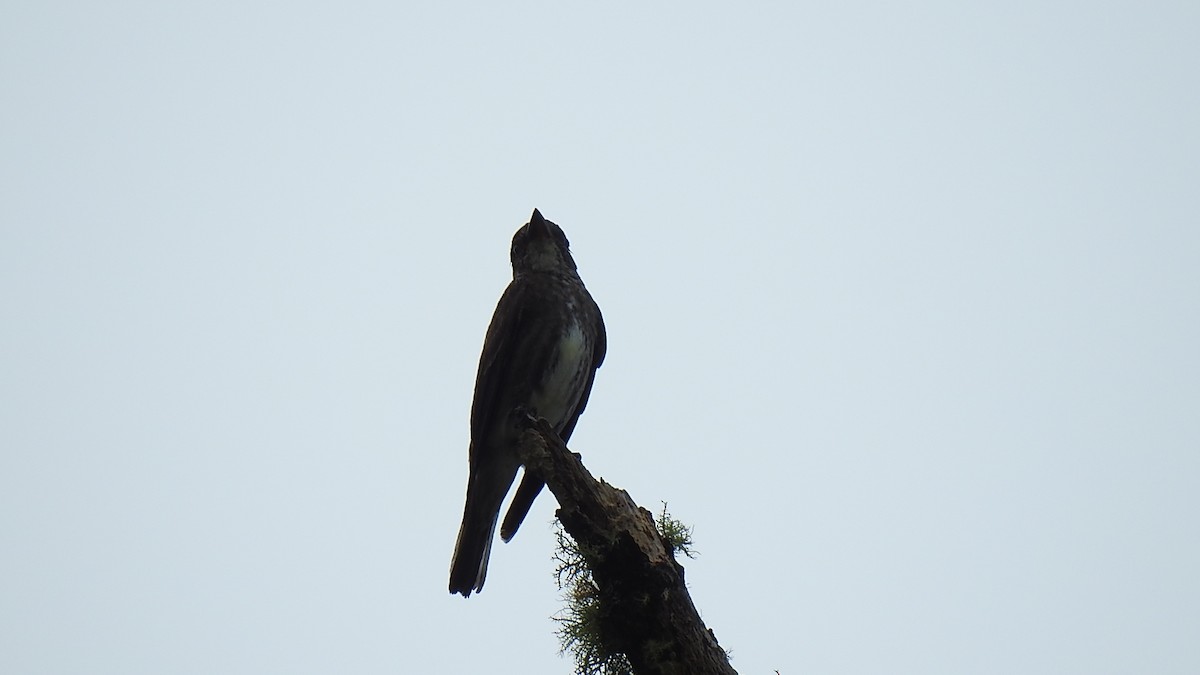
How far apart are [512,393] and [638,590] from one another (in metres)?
2.57

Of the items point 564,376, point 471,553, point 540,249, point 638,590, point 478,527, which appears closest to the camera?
point 638,590

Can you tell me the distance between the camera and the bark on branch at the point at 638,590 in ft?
12.6

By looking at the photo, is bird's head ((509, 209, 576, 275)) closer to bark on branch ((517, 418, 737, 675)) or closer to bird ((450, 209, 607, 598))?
bird ((450, 209, 607, 598))

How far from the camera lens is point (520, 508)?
248 inches

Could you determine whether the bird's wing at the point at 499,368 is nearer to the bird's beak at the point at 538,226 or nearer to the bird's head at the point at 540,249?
the bird's head at the point at 540,249

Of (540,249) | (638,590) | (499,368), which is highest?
(540,249)

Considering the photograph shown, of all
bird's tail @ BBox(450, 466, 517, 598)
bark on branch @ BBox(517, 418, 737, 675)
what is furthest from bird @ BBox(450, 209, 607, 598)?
bark on branch @ BBox(517, 418, 737, 675)

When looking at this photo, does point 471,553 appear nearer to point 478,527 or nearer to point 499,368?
point 478,527

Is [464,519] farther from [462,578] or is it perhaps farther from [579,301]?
[579,301]

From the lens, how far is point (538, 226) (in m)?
7.32

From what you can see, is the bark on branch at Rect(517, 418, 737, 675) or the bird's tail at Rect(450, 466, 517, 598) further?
the bird's tail at Rect(450, 466, 517, 598)

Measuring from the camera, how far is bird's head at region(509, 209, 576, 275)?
7160mm

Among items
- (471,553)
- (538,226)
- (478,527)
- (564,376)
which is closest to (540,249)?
(538,226)

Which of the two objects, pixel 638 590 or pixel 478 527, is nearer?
pixel 638 590
